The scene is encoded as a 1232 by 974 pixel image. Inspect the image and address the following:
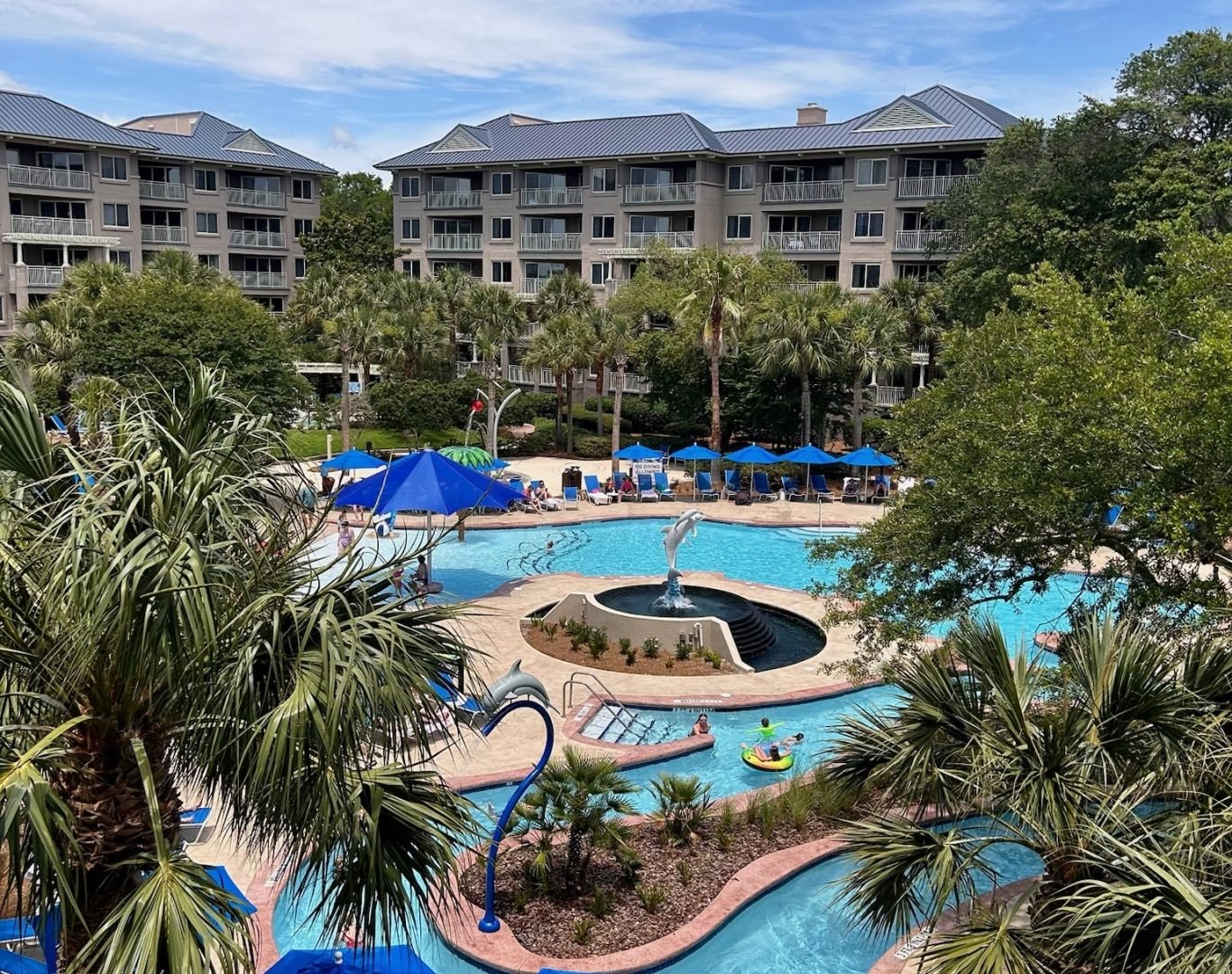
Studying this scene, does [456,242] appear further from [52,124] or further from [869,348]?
[869,348]

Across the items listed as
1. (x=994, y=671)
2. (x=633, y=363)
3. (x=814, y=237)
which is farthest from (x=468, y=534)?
(x=814, y=237)

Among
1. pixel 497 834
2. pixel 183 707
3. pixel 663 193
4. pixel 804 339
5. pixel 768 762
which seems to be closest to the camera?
pixel 183 707

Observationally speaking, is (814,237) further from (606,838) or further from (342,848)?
(342,848)

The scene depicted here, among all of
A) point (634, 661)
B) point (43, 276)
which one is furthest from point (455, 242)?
point (634, 661)

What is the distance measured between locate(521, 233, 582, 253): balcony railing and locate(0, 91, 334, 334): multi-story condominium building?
54.7 feet

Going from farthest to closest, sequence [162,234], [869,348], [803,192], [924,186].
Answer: [162,234] < [803,192] < [924,186] < [869,348]

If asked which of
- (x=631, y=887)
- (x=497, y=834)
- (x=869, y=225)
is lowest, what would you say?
(x=631, y=887)

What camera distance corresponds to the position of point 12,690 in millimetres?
6391

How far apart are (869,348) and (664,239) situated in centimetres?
1805

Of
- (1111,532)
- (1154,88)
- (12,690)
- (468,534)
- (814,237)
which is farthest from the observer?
(814,237)

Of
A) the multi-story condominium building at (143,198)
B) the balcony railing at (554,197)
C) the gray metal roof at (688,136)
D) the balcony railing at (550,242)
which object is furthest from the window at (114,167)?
the balcony railing at (550,242)

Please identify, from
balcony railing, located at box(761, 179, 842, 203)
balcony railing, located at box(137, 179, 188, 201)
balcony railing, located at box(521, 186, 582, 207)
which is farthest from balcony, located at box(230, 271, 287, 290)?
balcony railing, located at box(761, 179, 842, 203)

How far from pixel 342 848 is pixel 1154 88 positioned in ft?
122

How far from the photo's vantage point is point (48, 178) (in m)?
54.8
